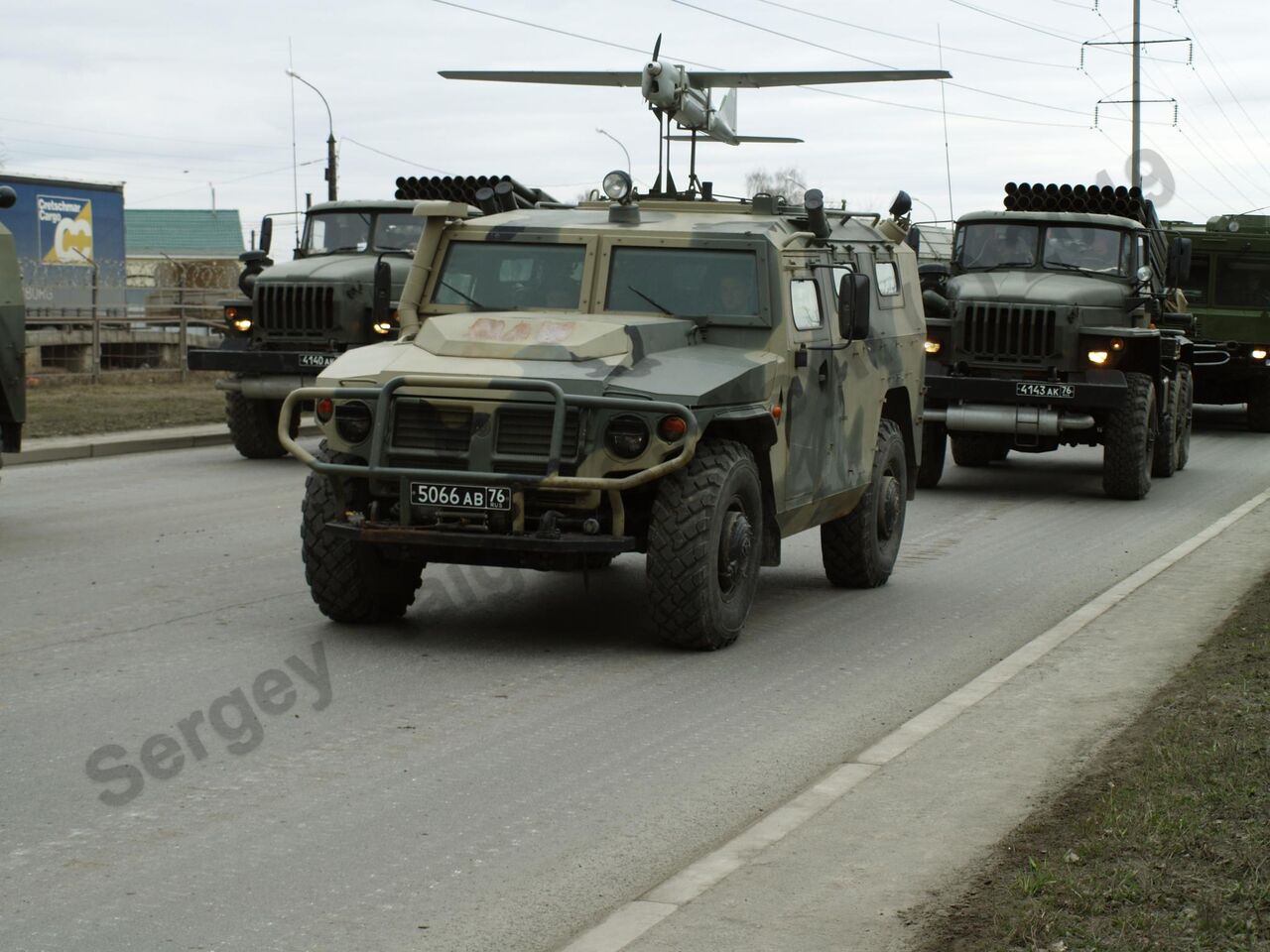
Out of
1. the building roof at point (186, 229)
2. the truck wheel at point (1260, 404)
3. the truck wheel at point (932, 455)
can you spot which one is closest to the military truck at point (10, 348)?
the truck wheel at point (932, 455)

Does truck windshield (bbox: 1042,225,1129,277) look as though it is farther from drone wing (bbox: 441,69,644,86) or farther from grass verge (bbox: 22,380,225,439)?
grass verge (bbox: 22,380,225,439)

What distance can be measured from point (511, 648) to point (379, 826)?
2.97 m

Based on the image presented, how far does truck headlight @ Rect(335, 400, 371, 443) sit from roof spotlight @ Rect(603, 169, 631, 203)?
2224 mm

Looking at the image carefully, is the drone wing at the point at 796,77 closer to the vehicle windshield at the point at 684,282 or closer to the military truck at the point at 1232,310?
the military truck at the point at 1232,310

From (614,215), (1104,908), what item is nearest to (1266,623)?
(614,215)

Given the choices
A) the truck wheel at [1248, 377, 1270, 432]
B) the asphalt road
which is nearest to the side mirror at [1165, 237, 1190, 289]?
the asphalt road

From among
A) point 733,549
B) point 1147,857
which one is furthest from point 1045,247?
point 1147,857

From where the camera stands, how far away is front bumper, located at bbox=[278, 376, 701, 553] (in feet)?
26.2

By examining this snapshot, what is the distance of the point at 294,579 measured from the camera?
34.9 feet

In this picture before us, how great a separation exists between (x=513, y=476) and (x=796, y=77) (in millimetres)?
14708

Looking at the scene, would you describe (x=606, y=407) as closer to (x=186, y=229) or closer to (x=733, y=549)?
(x=733, y=549)

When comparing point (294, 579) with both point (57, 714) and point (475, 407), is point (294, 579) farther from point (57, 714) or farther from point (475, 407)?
point (57, 714)

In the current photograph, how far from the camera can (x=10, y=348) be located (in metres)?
12.9

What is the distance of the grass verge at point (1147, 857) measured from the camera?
4.50 metres
